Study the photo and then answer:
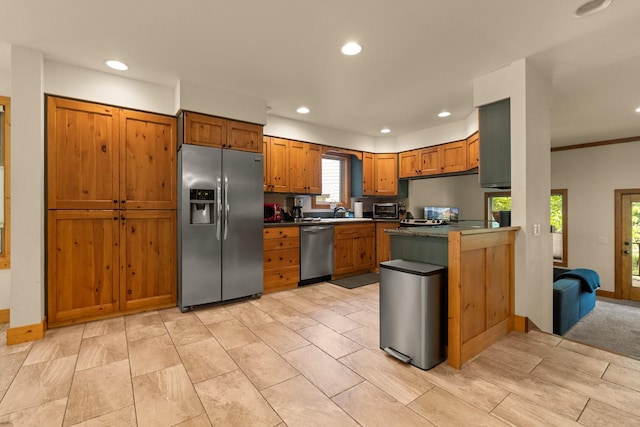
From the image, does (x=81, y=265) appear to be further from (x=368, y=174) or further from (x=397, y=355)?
(x=368, y=174)

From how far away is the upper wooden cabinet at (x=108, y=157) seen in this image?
289 cm

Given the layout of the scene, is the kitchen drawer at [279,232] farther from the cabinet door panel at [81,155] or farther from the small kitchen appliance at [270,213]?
the cabinet door panel at [81,155]

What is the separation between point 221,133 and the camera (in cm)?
356

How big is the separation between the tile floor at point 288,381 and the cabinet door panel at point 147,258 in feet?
1.43

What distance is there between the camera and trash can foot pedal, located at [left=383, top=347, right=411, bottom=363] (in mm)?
2209

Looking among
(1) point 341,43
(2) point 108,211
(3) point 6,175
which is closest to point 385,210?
(1) point 341,43

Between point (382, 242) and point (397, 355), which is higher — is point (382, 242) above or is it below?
above

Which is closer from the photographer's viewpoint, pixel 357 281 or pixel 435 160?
pixel 357 281

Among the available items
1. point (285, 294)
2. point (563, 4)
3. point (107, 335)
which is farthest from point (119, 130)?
point (563, 4)

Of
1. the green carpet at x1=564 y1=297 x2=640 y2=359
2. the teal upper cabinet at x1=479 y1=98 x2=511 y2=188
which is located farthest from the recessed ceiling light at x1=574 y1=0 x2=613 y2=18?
the green carpet at x1=564 y1=297 x2=640 y2=359

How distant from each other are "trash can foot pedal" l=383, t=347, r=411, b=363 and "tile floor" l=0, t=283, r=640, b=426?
4cm

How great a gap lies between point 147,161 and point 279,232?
5.90 ft

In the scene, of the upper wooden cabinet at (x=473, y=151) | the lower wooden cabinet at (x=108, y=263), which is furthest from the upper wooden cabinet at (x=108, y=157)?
the upper wooden cabinet at (x=473, y=151)

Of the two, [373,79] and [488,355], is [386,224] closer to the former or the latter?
[373,79]
